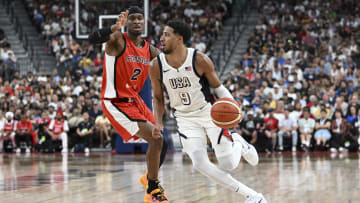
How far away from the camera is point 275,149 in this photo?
15.5 metres

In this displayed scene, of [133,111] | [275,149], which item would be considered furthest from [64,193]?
[275,149]

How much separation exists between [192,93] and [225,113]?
496 mm

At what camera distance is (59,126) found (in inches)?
630

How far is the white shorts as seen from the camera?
571 cm

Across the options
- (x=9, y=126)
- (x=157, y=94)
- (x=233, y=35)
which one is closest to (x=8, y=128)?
(x=9, y=126)

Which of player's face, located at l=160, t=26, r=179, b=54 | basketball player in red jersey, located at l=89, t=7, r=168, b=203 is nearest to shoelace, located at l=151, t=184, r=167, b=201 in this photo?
basketball player in red jersey, located at l=89, t=7, r=168, b=203

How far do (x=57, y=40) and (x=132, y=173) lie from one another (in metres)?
12.8

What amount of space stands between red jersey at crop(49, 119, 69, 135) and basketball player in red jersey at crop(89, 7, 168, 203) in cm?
971

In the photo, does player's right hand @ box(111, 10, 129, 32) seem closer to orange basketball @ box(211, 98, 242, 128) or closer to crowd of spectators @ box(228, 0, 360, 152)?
orange basketball @ box(211, 98, 242, 128)

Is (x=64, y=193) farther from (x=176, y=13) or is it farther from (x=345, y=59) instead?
(x=176, y=13)

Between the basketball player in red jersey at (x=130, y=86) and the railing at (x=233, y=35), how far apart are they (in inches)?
Answer: 512

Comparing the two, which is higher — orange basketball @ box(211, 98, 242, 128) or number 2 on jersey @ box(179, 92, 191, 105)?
number 2 on jersey @ box(179, 92, 191, 105)

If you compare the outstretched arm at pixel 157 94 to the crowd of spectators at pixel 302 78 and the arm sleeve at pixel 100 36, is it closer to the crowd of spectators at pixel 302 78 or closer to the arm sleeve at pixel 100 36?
the arm sleeve at pixel 100 36

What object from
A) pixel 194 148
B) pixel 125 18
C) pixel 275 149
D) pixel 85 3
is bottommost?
pixel 275 149
